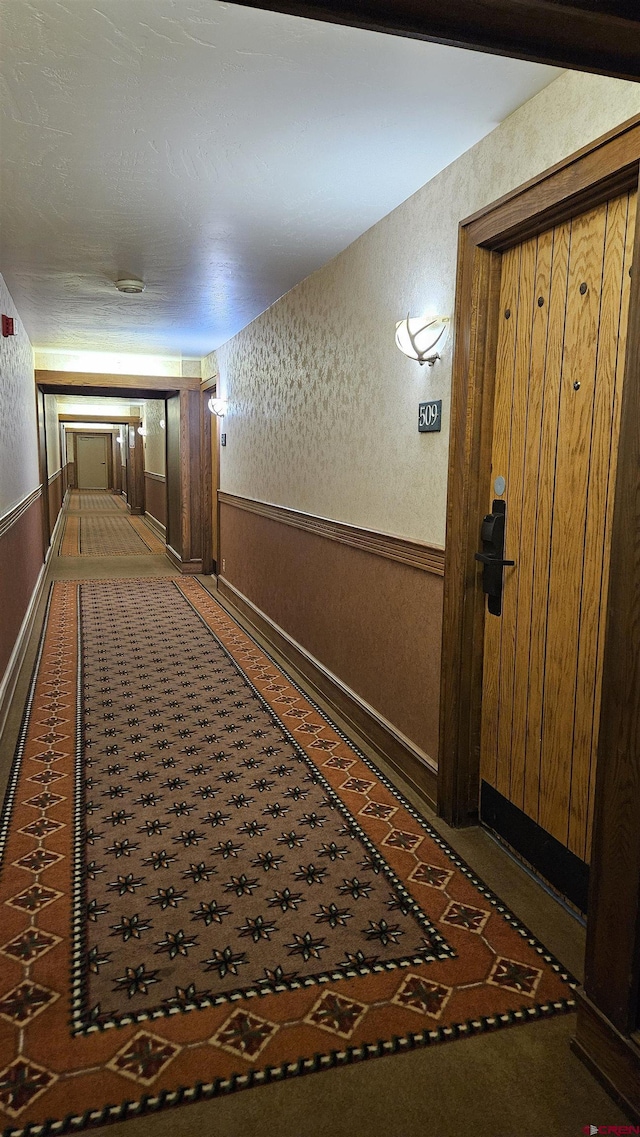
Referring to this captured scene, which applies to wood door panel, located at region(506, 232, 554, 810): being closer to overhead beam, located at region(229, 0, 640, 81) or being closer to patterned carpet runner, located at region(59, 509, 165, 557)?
overhead beam, located at region(229, 0, 640, 81)

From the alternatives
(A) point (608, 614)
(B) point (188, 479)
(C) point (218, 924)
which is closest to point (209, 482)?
(B) point (188, 479)

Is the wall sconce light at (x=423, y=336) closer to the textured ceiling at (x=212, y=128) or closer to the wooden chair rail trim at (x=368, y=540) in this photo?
the textured ceiling at (x=212, y=128)

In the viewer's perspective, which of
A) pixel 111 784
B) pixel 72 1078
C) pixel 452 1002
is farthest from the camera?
pixel 111 784

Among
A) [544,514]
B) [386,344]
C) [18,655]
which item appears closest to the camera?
[544,514]

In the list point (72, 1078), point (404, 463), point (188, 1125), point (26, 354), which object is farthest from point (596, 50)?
point (26, 354)

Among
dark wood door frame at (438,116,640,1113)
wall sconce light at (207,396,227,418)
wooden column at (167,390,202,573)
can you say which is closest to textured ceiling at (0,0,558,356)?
dark wood door frame at (438,116,640,1113)

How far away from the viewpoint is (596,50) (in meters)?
1.14

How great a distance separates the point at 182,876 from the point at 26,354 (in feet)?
18.5

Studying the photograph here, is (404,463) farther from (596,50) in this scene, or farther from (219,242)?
(596,50)

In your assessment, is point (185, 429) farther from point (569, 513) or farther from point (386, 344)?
point (569, 513)

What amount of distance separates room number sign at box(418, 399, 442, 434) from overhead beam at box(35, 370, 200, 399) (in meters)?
5.78

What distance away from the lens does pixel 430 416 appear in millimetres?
2789

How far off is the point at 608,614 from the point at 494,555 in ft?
3.22

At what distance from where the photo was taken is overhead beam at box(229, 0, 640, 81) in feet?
3.36
